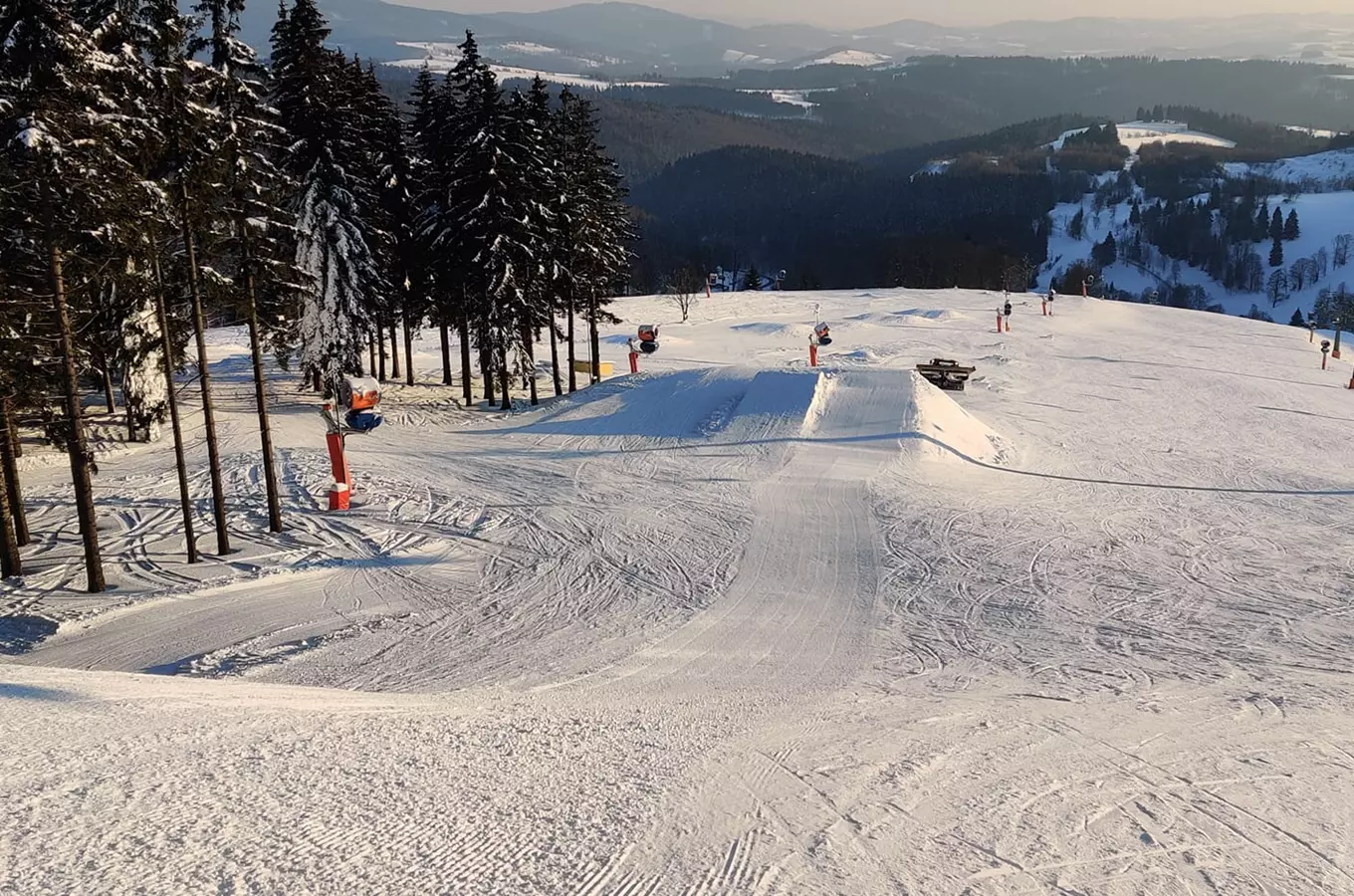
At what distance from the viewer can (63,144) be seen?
1263 cm

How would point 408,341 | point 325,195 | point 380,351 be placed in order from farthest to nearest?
point 380,351 < point 408,341 < point 325,195

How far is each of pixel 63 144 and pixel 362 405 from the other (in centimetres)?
1330

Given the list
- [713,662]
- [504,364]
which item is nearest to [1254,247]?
[504,364]

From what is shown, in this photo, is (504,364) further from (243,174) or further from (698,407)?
(243,174)

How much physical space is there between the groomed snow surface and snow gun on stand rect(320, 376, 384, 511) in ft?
1.95

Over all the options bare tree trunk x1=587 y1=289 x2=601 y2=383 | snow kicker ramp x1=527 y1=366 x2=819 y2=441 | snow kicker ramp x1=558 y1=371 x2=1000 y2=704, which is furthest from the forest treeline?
snow kicker ramp x1=558 y1=371 x2=1000 y2=704

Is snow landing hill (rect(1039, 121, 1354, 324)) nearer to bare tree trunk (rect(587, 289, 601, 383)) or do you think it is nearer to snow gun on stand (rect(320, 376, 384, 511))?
bare tree trunk (rect(587, 289, 601, 383))

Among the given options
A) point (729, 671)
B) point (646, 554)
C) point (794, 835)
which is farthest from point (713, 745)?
point (646, 554)

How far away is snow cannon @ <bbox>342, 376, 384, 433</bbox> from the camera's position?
1003 inches

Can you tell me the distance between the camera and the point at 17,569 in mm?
15328

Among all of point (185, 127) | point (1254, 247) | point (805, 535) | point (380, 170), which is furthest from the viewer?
point (1254, 247)

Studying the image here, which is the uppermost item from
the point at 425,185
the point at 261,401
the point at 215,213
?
the point at 425,185

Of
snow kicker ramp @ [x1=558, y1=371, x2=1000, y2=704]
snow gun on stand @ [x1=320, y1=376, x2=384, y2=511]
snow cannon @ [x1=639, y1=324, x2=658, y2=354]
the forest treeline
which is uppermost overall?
the forest treeline

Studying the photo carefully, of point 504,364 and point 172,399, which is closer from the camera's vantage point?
point 172,399
